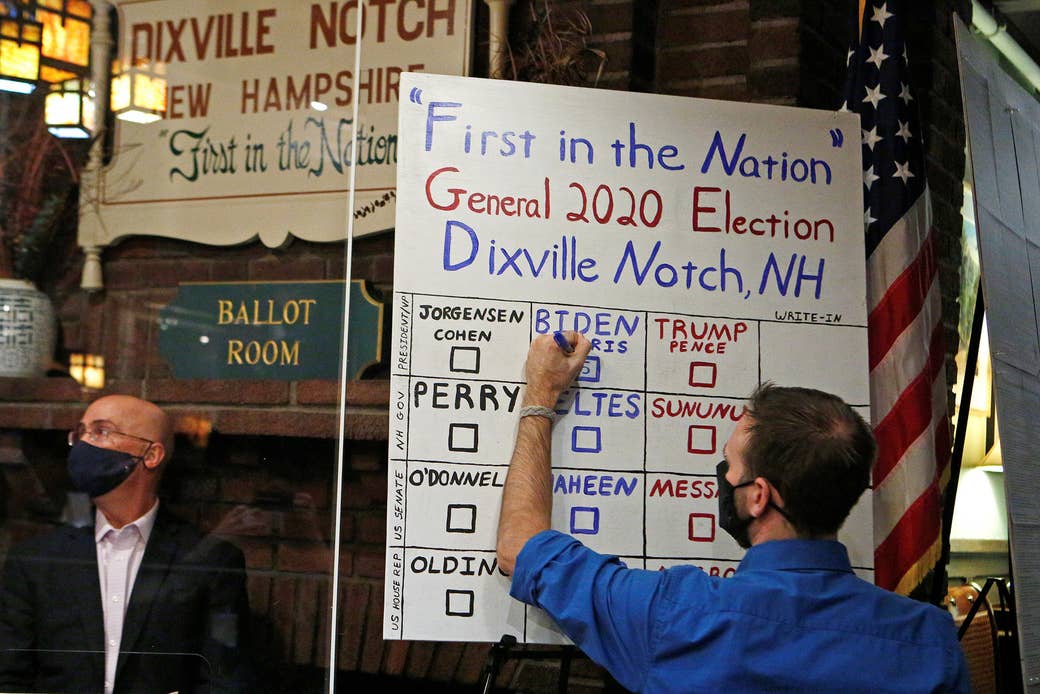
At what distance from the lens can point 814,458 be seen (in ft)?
5.26

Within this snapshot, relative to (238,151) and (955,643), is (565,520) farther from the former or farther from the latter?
(238,151)

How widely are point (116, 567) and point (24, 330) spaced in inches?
28.5

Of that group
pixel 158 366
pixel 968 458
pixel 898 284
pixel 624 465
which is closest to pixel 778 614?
pixel 624 465

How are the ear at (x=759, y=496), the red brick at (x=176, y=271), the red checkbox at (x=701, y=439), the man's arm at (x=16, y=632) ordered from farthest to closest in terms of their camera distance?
the red brick at (x=176, y=271), the man's arm at (x=16, y=632), the red checkbox at (x=701, y=439), the ear at (x=759, y=496)

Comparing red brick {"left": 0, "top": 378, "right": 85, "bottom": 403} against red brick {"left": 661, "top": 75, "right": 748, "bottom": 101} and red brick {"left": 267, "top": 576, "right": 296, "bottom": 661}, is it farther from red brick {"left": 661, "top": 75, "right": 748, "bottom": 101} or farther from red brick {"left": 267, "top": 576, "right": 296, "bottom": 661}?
red brick {"left": 661, "top": 75, "right": 748, "bottom": 101}

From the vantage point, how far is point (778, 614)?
1.54 meters

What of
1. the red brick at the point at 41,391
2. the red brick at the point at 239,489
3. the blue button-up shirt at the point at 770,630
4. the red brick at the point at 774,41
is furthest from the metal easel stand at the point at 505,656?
the red brick at the point at 774,41

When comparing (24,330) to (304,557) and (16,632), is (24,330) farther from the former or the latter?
(304,557)

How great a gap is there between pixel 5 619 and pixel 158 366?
27.6 inches

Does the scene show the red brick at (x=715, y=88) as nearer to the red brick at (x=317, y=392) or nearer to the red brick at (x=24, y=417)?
the red brick at (x=317, y=392)

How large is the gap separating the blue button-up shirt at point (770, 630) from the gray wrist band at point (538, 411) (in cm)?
37

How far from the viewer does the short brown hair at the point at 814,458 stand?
1.60 metres

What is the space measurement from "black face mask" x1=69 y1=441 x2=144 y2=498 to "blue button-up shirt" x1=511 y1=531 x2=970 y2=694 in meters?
1.27

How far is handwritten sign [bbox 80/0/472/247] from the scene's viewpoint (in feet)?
8.92
